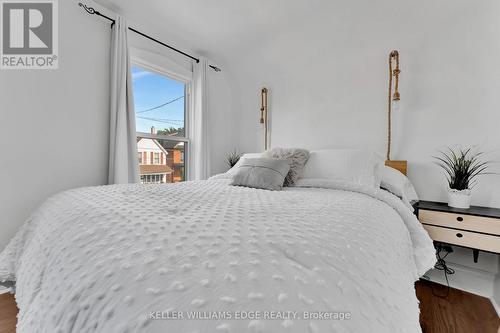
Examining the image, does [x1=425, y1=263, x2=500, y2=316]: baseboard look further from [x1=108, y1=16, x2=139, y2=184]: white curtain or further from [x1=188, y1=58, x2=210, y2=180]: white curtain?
[x1=108, y1=16, x2=139, y2=184]: white curtain

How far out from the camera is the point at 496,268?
5.89ft

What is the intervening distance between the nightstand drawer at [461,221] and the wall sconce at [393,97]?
1.58 feet

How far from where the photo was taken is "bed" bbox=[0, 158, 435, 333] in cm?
40

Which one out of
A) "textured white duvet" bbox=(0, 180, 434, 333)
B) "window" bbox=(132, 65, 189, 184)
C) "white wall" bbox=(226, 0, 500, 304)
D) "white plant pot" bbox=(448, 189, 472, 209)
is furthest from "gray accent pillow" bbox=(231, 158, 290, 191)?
"window" bbox=(132, 65, 189, 184)

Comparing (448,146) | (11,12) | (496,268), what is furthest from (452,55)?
(11,12)

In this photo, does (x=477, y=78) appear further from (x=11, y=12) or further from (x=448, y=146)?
(x=11, y=12)

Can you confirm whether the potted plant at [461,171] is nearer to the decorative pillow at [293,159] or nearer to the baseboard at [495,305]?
the baseboard at [495,305]

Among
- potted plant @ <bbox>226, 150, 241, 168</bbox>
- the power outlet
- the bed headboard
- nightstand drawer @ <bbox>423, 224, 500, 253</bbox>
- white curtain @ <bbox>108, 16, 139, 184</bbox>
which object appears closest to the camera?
nightstand drawer @ <bbox>423, 224, 500, 253</bbox>

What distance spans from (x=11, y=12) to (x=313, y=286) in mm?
2852

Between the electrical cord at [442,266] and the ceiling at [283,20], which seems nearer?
the electrical cord at [442,266]

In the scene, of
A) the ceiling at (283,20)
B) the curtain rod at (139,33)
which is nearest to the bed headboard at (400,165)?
the ceiling at (283,20)

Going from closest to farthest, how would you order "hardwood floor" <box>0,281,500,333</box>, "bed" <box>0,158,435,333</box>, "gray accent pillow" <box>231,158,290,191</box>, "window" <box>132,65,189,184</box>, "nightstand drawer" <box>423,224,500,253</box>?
"bed" <box>0,158,435,333</box>, "hardwood floor" <box>0,281,500,333</box>, "nightstand drawer" <box>423,224,500,253</box>, "gray accent pillow" <box>231,158,290,191</box>, "window" <box>132,65,189,184</box>

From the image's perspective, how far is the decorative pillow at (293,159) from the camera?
1901 millimetres

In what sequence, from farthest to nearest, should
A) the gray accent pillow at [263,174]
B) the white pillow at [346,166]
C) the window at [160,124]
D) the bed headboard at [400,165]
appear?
the window at [160,124] < the bed headboard at [400,165] < the white pillow at [346,166] < the gray accent pillow at [263,174]
